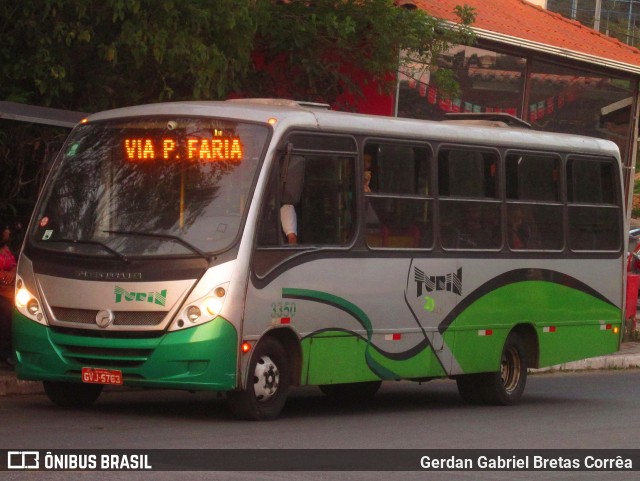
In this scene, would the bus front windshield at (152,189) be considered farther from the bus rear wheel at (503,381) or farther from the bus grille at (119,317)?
the bus rear wheel at (503,381)

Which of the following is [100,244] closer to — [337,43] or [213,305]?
[213,305]

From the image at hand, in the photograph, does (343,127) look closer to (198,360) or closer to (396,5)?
(198,360)

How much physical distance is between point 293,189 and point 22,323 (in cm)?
253

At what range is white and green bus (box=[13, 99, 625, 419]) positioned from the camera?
40.5ft

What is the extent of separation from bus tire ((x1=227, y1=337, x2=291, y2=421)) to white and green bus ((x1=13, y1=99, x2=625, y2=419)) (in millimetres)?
15

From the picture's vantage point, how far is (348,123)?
548 inches

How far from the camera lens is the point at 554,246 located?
54.9 feet

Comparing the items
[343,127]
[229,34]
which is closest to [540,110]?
[229,34]

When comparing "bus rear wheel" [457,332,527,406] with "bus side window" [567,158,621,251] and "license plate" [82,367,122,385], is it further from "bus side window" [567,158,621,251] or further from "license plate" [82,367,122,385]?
"license plate" [82,367,122,385]

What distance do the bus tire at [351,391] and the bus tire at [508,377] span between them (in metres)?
1.16

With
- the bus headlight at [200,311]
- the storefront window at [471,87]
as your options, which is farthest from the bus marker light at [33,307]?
the storefront window at [471,87]

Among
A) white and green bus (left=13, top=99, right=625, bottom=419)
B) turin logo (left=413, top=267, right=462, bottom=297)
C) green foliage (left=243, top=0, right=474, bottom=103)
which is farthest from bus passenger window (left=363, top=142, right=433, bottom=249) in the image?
green foliage (left=243, top=0, right=474, bottom=103)

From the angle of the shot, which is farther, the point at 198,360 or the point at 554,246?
the point at 554,246

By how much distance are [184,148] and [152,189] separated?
47cm
